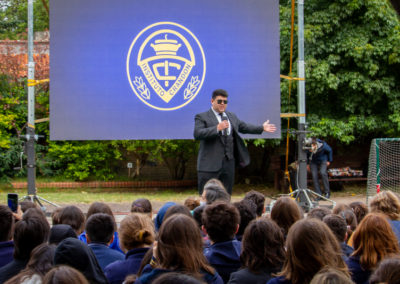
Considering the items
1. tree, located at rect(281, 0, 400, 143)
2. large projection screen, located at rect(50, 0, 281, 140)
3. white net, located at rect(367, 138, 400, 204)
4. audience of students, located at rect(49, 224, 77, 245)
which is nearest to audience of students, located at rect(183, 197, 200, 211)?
audience of students, located at rect(49, 224, 77, 245)

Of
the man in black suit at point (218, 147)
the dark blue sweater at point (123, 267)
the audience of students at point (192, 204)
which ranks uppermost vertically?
the man in black suit at point (218, 147)

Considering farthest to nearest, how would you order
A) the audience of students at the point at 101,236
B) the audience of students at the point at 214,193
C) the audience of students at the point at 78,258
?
1. the audience of students at the point at 214,193
2. the audience of students at the point at 101,236
3. the audience of students at the point at 78,258

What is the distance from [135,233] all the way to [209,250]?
1.58 feet

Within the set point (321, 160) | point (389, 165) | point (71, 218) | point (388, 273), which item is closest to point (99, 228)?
point (71, 218)

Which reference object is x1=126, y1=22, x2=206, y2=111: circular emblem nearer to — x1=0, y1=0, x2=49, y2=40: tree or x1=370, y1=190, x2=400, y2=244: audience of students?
x1=370, y1=190, x2=400, y2=244: audience of students

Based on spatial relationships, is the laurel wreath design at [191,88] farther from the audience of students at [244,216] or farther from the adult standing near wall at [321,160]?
the audience of students at [244,216]

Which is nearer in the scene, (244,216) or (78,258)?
(78,258)

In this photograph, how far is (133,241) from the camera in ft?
10.3

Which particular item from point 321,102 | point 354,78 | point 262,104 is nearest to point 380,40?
point 354,78

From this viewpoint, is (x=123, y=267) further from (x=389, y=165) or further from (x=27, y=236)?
(x=389, y=165)

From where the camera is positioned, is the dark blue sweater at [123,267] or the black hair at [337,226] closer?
the dark blue sweater at [123,267]

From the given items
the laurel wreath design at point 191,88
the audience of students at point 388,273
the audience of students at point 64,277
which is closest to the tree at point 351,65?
the laurel wreath design at point 191,88

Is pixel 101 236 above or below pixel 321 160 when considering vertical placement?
below

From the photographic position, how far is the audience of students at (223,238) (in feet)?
9.91
